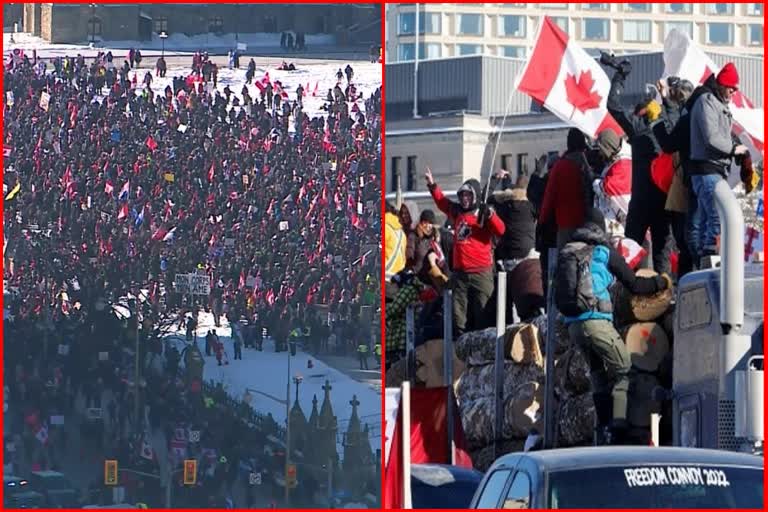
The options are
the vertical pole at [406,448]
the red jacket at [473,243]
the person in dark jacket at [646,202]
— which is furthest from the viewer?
the red jacket at [473,243]

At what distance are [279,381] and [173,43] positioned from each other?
5.07m

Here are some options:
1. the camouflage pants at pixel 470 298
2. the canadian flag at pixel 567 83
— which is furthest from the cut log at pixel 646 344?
the canadian flag at pixel 567 83

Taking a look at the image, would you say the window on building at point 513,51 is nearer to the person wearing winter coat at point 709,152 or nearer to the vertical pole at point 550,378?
the vertical pole at point 550,378

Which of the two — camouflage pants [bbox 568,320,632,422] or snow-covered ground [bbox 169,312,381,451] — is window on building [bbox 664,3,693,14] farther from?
camouflage pants [bbox 568,320,632,422]

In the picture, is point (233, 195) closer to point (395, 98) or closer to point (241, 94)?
point (241, 94)

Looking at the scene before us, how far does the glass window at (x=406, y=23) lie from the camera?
9744 centimetres

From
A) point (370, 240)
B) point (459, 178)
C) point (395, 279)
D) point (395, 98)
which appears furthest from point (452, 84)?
point (395, 279)

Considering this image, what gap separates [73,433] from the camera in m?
34.0

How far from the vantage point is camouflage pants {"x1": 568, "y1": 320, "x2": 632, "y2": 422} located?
12523mm

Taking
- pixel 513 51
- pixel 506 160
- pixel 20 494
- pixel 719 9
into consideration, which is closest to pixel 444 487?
pixel 20 494

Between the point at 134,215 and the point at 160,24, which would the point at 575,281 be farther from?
the point at 160,24

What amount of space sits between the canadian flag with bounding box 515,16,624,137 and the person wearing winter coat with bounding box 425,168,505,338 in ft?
Answer: 10.7

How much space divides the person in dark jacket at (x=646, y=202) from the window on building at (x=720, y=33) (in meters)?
86.2

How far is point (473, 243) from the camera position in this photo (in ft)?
53.4
